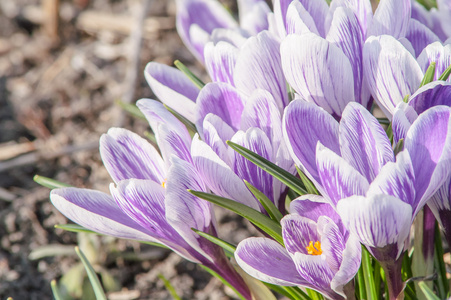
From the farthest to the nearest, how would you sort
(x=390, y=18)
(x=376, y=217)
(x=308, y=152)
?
(x=390, y=18), (x=308, y=152), (x=376, y=217)

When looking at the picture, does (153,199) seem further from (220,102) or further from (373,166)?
(373,166)

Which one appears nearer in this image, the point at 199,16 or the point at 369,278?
the point at 369,278

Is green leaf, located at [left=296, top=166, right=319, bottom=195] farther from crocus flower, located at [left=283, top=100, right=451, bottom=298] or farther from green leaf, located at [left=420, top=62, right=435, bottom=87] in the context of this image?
green leaf, located at [left=420, top=62, right=435, bottom=87]

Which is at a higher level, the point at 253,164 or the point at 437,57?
the point at 437,57

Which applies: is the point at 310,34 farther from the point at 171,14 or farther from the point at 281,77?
the point at 171,14

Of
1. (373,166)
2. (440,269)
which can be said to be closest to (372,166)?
(373,166)

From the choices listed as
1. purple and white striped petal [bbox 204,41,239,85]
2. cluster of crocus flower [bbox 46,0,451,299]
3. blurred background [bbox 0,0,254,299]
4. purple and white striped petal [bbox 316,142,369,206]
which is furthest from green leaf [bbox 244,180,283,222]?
blurred background [bbox 0,0,254,299]
